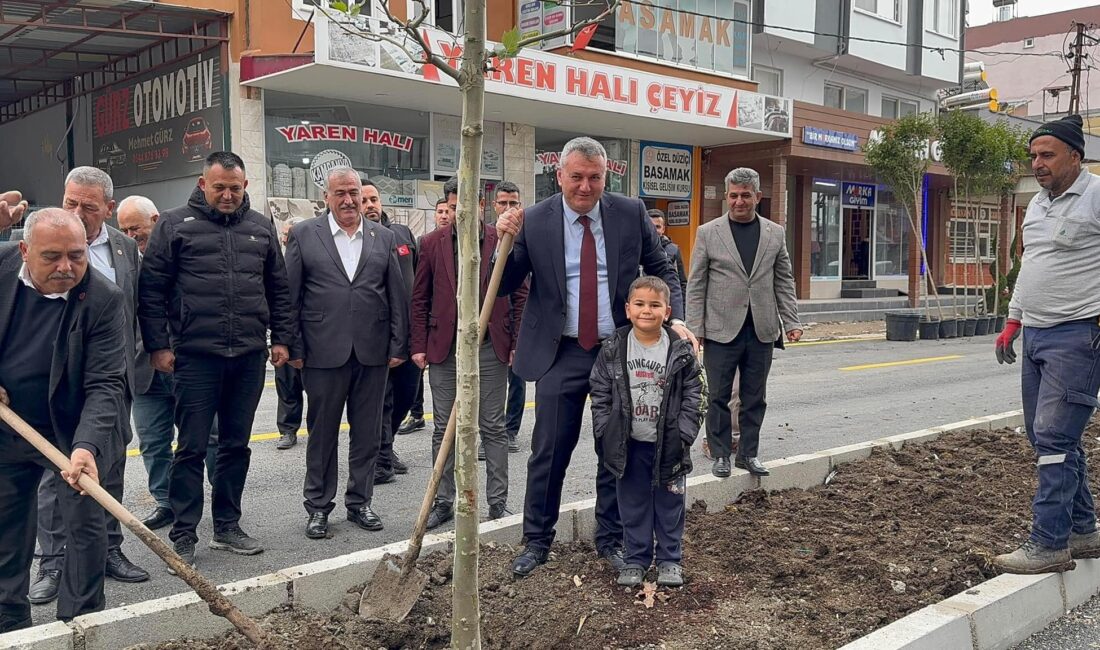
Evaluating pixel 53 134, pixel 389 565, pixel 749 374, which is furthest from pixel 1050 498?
pixel 53 134

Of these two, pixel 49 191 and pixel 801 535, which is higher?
pixel 49 191

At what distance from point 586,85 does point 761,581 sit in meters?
14.5

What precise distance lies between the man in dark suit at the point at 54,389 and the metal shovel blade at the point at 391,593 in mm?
1103

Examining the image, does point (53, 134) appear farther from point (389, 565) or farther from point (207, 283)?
point (389, 565)

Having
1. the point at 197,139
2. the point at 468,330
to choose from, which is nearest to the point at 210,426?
the point at 468,330

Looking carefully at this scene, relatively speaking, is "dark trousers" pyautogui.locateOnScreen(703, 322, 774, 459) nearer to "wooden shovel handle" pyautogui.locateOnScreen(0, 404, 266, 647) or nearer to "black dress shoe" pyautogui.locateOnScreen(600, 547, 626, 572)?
"black dress shoe" pyautogui.locateOnScreen(600, 547, 626, 572)

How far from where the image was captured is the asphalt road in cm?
496

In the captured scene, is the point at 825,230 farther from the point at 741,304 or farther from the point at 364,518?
the point at 364,518

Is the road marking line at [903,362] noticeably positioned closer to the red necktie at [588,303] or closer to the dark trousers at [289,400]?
the dark trousers at [289,400]

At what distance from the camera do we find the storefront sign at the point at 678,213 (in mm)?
23906

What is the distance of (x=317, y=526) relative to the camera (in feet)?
17.2

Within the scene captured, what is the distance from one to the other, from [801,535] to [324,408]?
2786 mm

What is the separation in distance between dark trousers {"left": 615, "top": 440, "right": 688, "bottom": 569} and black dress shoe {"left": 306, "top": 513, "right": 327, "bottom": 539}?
1915mm

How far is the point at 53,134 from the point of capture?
65.2ft
